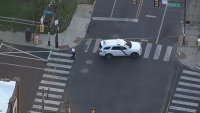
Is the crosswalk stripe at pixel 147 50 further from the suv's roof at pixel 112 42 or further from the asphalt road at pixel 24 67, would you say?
the asphalt road at pixel 24 67

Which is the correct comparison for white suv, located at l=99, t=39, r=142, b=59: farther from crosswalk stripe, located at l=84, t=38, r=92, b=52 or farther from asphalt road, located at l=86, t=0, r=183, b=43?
asphalt road, located at l=86, t=0, r=183, b=43

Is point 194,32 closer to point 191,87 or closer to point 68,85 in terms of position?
point 191,87

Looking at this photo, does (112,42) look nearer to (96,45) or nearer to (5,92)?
(96,45)

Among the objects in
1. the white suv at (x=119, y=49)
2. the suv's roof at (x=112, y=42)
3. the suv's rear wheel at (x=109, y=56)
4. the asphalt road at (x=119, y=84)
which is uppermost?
the suv's roof at (x=112, y=42)

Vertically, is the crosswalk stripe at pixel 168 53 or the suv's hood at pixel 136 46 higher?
the suv's hood at pixel 136 46

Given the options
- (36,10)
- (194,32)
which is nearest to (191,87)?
(194,32)

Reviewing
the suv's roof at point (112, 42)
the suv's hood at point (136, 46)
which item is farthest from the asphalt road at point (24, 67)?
the suv's hood at point (136, 46)

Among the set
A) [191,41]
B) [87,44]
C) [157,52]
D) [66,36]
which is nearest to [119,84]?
[157,52]
